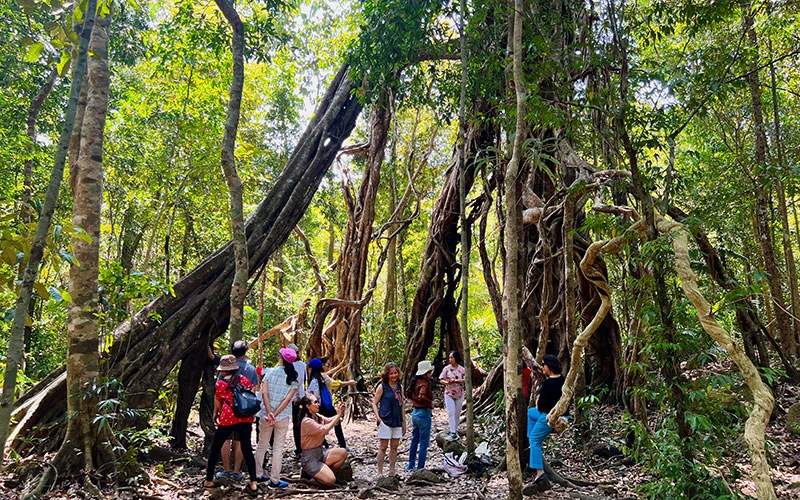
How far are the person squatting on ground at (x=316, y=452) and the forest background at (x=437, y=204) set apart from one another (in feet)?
3.40

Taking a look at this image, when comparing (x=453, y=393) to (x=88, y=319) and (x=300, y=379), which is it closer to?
(x=300, y=379)

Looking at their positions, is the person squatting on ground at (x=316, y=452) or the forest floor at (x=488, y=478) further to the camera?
the person squatting on ground at (x=316, y=452)

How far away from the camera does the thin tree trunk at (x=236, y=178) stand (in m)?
4.97

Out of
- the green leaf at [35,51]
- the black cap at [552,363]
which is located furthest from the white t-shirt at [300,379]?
the green leaf at [35,51]

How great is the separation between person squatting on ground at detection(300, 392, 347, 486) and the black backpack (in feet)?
1.71

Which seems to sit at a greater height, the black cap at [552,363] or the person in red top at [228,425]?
the black cap at [552,363]

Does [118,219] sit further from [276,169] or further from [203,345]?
[203,345]

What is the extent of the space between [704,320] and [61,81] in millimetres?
10045

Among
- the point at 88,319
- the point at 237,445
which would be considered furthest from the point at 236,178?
the point at 237,445

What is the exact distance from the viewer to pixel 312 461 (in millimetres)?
4633

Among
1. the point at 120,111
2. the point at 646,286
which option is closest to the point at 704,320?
the point at 646,286

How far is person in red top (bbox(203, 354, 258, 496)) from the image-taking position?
427 cm

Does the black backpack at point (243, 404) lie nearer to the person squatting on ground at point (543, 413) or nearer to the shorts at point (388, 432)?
the shorts at point (388, 432)

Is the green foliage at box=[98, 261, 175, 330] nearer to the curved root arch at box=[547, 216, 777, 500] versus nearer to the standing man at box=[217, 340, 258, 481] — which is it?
the standing man at box=[217, 340, 258, 481]
